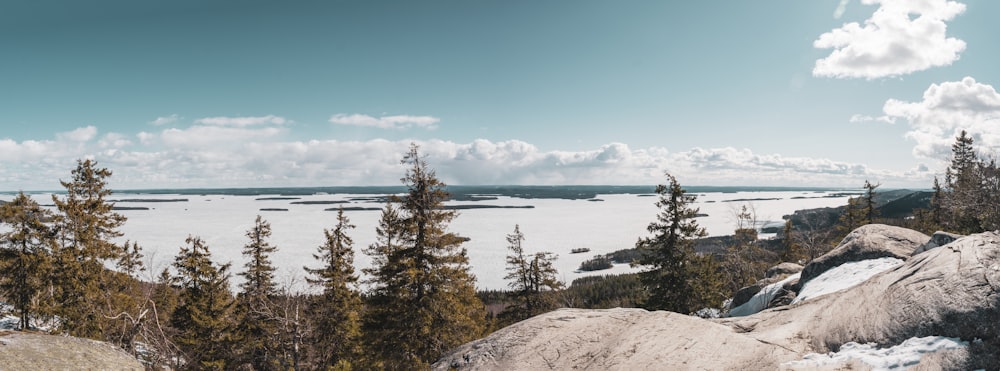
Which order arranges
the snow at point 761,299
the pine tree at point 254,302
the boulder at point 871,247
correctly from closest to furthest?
the boulder at point 871,247 → the snow at point 761,299 → the pine tree at point 254,302

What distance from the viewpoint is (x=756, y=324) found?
11883 mm

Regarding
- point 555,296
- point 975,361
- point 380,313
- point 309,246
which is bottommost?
point 309,246

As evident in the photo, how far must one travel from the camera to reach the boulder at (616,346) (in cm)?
973

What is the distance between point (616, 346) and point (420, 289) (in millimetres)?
11529

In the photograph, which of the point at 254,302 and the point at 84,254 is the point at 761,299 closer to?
the point at 254,302

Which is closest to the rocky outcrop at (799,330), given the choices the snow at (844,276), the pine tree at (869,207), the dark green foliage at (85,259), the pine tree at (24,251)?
the snow at (844,276)

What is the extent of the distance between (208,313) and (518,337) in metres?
23.0

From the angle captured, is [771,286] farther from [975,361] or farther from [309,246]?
[309,246]

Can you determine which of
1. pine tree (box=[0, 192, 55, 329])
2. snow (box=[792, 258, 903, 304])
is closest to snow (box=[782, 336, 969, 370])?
snow (box=[792, 258, 903, 304])

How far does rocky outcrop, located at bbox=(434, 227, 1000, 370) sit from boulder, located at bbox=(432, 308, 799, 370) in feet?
0.08

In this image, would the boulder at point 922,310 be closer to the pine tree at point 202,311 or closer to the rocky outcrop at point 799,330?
the rocky outcrop at point 799,330

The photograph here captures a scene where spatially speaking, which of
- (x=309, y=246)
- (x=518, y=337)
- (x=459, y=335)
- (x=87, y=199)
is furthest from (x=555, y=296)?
(x=309, y=246)

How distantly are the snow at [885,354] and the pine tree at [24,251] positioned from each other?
33978 millimetres

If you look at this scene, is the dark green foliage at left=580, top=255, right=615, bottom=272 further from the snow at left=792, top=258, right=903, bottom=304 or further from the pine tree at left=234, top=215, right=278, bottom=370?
the snow at left=792, top=258, right=903, bottom=304
